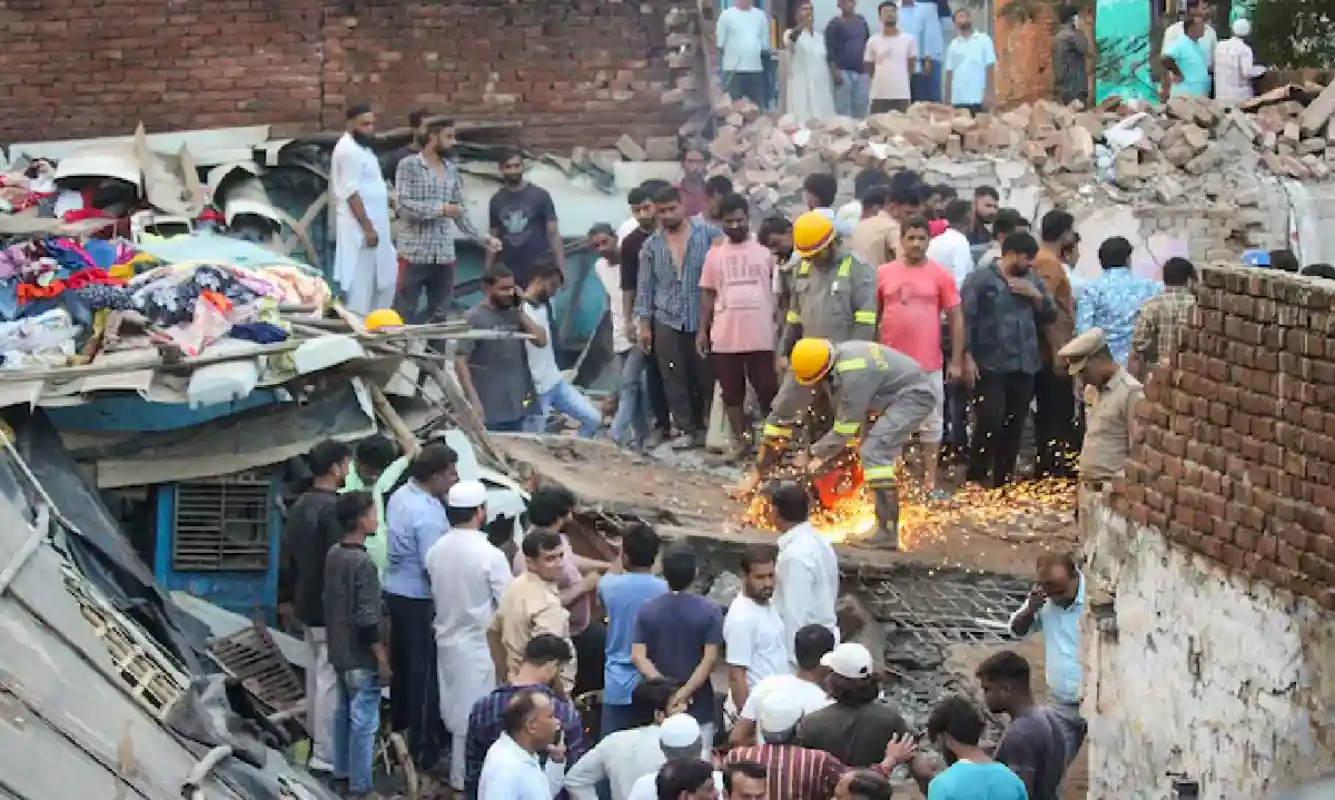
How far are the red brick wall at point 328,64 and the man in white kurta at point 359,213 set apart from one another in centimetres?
347

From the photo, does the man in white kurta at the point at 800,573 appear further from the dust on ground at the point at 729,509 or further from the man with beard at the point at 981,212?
the man with beard at the point at 981,212

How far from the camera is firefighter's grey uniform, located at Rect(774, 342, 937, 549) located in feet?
43.2

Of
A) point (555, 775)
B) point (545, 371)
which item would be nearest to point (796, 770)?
point (555, 775)

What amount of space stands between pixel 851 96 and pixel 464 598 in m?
10.8

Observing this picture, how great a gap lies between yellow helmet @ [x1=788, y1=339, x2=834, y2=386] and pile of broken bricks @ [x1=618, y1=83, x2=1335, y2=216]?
200 inches

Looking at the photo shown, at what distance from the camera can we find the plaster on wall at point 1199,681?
8.62 metres

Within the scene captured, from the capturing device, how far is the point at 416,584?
12047mm

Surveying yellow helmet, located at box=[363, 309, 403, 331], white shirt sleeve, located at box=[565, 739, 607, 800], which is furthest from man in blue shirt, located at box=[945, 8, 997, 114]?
white shirt sleeve, located at box=[565, 739, 607, 800]

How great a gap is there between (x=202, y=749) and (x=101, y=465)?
313 cm

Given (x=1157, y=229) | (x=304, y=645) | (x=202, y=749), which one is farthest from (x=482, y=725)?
(x=1157, y=229)

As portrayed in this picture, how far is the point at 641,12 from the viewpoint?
20766 mm

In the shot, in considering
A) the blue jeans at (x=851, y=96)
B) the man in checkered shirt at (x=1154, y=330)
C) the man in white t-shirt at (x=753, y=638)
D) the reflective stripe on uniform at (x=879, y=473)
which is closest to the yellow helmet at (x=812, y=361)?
the reflective stripe on uniform at (x=879, y=473)

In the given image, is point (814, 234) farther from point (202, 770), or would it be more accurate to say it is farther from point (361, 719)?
point (202, 770)

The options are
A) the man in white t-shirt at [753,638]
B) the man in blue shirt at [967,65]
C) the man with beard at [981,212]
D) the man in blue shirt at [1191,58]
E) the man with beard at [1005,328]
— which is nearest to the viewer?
the man in white t-shirt at [753,638]
